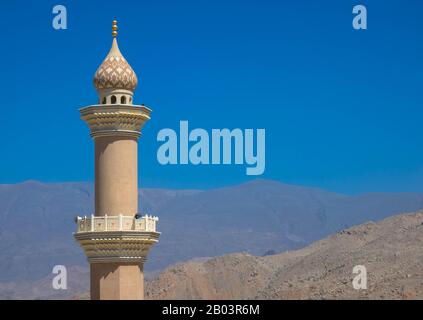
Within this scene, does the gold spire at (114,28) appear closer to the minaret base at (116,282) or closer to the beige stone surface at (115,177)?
the beige stone surface at (115,177)

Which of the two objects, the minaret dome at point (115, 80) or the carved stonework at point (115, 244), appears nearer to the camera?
the carved stonework at point (115, 244)

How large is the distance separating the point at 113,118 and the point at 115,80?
123cm

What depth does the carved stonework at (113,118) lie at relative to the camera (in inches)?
1340

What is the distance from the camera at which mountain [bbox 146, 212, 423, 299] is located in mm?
107562

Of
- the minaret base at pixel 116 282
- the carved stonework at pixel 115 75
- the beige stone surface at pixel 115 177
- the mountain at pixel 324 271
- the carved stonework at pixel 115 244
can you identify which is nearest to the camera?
the carved stonework at pixel 115 244

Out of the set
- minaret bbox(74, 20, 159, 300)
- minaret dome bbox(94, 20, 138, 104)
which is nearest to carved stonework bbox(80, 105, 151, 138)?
minaret bbox(74, 20, 159, 300)

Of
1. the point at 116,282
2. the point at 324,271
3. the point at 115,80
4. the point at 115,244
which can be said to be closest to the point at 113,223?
the point at 115,244

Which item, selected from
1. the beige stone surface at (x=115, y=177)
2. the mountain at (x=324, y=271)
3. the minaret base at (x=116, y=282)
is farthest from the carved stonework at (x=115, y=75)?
the mountain at (x=324, y=271)

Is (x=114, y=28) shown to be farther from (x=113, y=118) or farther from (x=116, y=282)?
A: (x=116, y=282)

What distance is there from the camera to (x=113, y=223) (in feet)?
111

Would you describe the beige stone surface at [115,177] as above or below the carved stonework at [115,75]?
below

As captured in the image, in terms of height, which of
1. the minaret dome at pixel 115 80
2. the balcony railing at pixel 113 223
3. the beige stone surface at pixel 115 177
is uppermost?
the minaret dome at pixel 115 80

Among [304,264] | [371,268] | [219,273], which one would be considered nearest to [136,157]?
[371,268]
